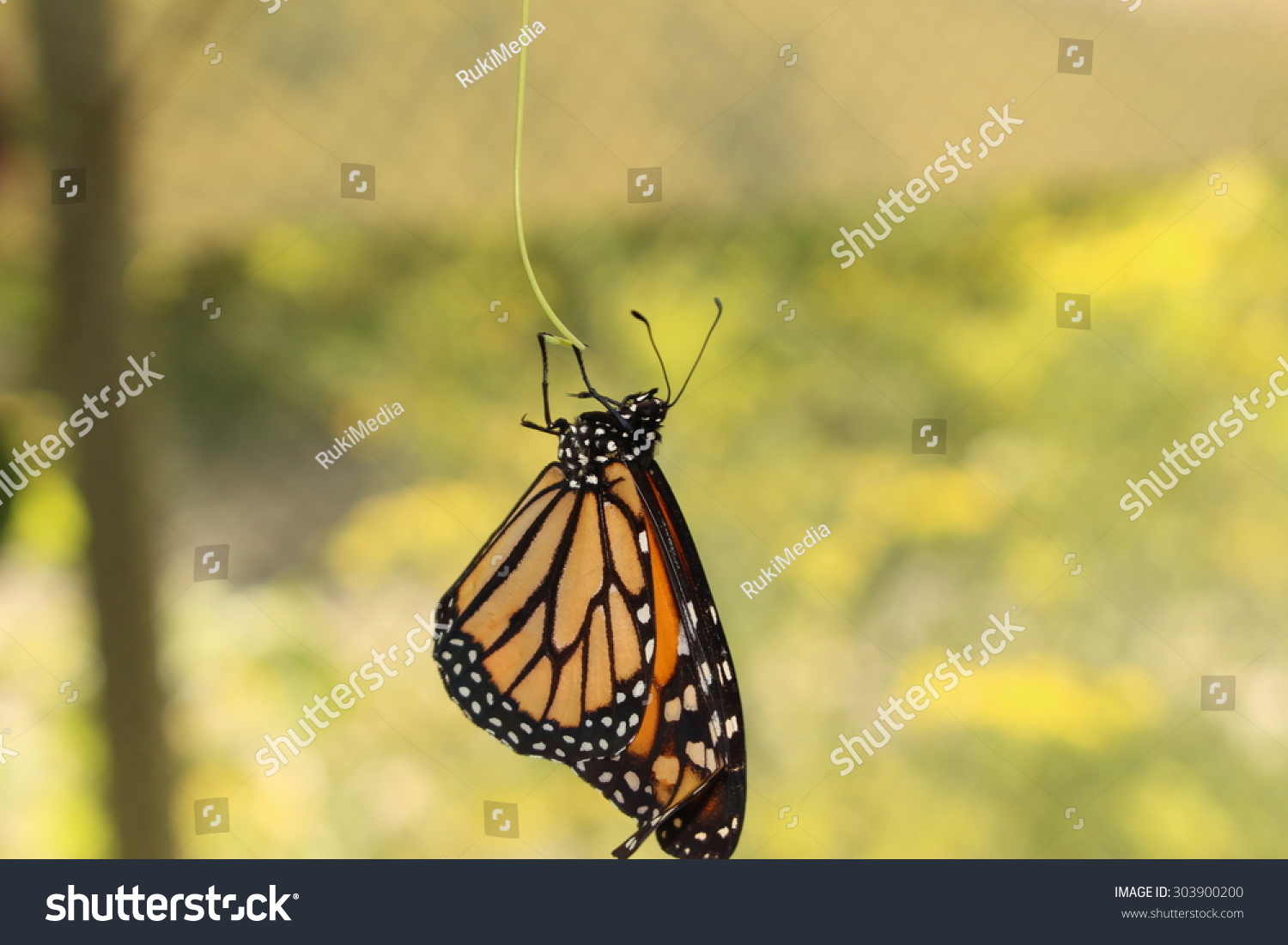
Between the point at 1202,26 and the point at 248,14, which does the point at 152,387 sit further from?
the point at 1202,26

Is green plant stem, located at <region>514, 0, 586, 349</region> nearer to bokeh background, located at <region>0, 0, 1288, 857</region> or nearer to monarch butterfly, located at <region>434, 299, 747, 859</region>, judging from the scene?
monarch butterfly, located at <region>434, 299, 747, 859</region>

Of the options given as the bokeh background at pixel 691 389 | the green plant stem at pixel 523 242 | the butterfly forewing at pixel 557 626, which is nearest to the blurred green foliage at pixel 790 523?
the bokeh background at pixel 691 389

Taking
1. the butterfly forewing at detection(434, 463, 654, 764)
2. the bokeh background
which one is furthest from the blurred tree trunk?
the butterfly forewing at detection(434, 463, 654, 764)

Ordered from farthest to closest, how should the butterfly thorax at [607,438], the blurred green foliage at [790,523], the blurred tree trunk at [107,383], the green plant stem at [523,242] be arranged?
the blurred green foliage at [790,523] < the blurred tree trunk at [107,383] < the butterfly thorax at [607,438] < the green plant stem at [523,242]

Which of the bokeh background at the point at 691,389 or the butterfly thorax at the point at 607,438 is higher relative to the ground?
the bokeh background at the point at 691,389

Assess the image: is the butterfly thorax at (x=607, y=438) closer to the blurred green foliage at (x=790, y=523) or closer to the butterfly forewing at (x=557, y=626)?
the butterfly forewing at (x=557, y=626)

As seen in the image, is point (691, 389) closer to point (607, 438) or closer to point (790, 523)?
point (790, 523)
